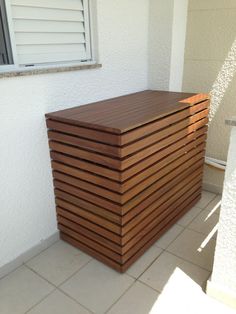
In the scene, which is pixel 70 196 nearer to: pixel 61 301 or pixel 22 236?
pixel 22 236

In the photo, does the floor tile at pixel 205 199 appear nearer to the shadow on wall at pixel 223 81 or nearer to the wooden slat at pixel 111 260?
the wooden slat at pixel 111 260

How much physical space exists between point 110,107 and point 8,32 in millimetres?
753

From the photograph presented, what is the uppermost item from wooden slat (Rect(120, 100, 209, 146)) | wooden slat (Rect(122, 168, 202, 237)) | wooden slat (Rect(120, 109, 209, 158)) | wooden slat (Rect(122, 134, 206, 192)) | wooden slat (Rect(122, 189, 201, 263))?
wooden slat (Rect(120, 100, 209, 146))

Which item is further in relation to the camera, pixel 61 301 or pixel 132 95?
pixel 132 95

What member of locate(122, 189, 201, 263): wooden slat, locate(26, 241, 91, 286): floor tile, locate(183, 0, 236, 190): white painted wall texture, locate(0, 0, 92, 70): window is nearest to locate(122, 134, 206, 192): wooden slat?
locate(183, 0, 236, 190): white painted wall texture

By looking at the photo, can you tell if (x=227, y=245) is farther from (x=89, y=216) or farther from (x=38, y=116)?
(x=38, y=116)

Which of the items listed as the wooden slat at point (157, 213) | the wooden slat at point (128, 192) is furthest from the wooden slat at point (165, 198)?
the wooden slat at point (128, 192)

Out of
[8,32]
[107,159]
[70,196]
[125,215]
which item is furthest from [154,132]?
[8,32]

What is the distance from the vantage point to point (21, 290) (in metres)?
1.71

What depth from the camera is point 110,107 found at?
77.7 inches

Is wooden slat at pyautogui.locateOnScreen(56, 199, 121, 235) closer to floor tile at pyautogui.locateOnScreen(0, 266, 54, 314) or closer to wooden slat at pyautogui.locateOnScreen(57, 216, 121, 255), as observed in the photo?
wooden slat at pyautogui.locateOnScreen(57, 216, 121, 255)

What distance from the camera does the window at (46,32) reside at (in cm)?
165

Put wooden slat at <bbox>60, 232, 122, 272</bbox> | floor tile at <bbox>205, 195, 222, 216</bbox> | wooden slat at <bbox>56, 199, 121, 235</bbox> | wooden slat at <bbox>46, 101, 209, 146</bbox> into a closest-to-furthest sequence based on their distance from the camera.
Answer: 1. wooden slat at <bbox>46, 101, 209, 146</bbox>
2. wooden slat at <bbox>56, 199, 121, 235</bbox>
3. wooden slat at <bbox>60, 232, 122, 272</bbox>
4. floor tile at <bbox>205, 195, 222, 216</bbox>

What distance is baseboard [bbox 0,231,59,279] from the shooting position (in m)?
1.82
